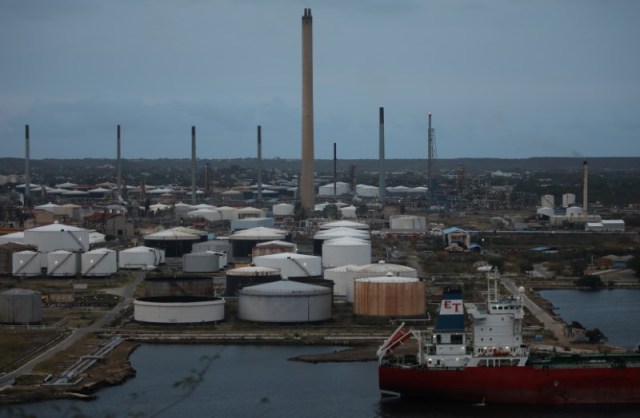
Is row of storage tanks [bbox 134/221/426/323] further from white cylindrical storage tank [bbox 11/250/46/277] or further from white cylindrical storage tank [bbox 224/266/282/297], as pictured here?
white cylindrical storage tank [bbox 11/250/46/277]

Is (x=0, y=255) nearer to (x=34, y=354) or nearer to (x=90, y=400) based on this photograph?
(x=34, y=354)

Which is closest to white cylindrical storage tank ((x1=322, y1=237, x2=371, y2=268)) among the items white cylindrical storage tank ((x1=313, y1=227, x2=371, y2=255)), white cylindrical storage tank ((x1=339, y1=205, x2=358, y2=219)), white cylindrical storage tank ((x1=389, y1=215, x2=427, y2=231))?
white cylindrical storage tank ((x1=313, y1=227, x2=371, y2=255))

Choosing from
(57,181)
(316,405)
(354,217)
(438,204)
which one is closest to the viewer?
(316,405)

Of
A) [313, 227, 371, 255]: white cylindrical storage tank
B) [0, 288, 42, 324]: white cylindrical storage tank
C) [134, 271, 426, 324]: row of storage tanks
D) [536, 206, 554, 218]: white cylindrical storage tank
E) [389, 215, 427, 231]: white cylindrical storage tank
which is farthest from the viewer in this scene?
[536, 206, 554, 218]: white cylindrical storage tank

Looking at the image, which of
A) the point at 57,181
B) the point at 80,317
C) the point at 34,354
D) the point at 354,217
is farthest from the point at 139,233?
the point at 57,181

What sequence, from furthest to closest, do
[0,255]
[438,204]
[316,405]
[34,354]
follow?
1. [438,204]
2. [0,255]
3. [34,354]
4. [316,405]
